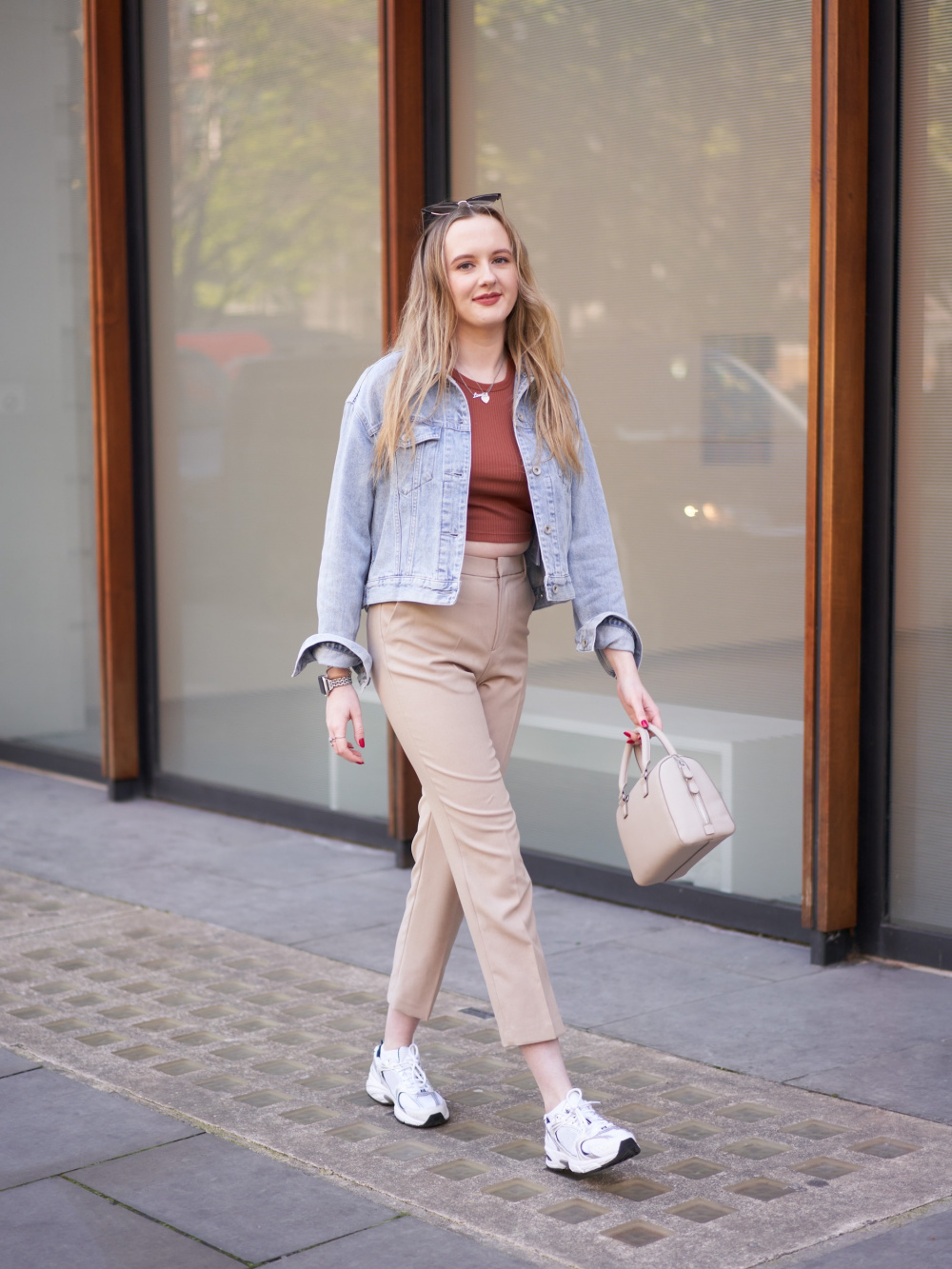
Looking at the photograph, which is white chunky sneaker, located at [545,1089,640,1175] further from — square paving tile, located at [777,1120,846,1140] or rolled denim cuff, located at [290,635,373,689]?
rolled denim cuff, located at [290,635,373,689]

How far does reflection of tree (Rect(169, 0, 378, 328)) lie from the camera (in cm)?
656

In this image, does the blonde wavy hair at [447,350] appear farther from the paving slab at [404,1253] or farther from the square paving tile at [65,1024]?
the square paving tile at [65,1024]

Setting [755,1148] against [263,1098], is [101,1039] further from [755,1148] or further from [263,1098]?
[755,1148]

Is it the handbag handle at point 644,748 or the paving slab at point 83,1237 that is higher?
the handbag handle at point 644,748

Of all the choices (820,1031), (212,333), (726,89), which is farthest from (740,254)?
(212,333)

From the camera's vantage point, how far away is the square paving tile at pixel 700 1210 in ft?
11.1

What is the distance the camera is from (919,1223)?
3.32 meters

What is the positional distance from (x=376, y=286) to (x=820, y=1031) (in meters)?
3.35

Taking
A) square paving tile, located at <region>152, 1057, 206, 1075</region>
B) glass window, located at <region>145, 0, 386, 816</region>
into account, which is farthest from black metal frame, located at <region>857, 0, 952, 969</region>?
glass window, located at <region>145, 0, 386, 816</region>

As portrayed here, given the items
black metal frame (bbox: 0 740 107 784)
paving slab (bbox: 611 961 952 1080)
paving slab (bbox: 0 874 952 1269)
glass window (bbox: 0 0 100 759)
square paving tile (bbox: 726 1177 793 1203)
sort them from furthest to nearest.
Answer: black metal frame (bbox: 0 740 107 784), glass window (bbox: 0 0 100 759), paving slab (bbox: 611 961 952 1080), square paving tile (bbox: 726 1177 793 1203), paving slab (bbox: 0 874 952 1269)

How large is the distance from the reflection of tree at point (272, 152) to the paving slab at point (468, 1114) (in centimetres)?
289

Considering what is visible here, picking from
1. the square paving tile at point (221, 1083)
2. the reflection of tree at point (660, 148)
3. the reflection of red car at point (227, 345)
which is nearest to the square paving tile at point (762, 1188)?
the square paving tile at point (221, 1083)

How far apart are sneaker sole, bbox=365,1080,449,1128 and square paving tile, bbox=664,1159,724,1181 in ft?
1.84

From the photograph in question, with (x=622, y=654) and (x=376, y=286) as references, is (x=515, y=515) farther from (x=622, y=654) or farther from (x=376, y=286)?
(x=376, y=286)
